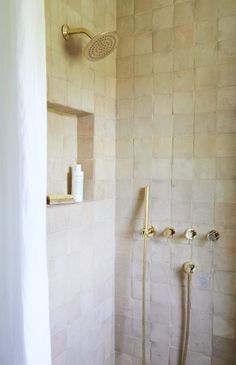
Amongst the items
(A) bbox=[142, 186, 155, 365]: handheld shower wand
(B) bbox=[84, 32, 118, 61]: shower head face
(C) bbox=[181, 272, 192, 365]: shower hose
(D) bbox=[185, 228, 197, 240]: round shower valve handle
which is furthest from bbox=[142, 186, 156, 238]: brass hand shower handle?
(B) bbox=[84, 32, 118, 61]: shower head face

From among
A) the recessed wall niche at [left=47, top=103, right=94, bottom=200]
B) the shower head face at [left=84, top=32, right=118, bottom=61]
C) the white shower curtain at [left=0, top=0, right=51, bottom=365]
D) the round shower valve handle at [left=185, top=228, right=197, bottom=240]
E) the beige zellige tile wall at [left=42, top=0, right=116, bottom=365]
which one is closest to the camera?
the white shower curtain at [left=0, top=0, right=51, bottom=365]

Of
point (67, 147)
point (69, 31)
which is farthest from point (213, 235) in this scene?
point (69, 31)

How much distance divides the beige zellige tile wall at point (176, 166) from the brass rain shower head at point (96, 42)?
40 centimetres

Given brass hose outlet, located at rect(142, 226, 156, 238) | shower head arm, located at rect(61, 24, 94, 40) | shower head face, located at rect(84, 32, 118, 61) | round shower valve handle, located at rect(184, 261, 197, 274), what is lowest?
round shower valve handle, located at rect(184, 261, 197, 274)

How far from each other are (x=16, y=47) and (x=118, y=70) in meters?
0.96

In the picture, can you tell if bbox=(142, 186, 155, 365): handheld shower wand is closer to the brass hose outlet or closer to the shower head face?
the brass hose outlet

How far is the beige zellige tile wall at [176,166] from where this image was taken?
1.51 metres

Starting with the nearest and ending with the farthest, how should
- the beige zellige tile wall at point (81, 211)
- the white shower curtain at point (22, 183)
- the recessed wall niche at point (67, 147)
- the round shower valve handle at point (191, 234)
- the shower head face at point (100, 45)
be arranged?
the white shower curtain at point (22, 183)
the shower head face at point (100, 45)
the beige zellige tile wall at point (81, 211)
the recessed wall niche at point (67, 147)
the round shower valve handle at point (191, 234)

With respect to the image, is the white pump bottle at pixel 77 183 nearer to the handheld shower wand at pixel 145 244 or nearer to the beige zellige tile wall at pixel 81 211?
the beige zellige tile wall at pixel 81 211

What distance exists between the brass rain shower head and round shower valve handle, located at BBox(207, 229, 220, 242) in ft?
3.29

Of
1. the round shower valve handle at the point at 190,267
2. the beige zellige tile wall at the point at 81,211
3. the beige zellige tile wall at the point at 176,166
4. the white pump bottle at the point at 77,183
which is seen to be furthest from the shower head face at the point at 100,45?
the round shower valve handle at the point at 190,267

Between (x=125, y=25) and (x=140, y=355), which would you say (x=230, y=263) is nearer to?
(x=140, y=355)

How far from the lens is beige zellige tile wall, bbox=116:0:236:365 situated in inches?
59.6

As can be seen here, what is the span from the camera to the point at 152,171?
1.68 metres
